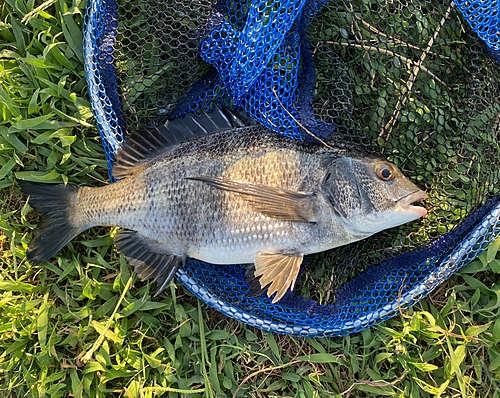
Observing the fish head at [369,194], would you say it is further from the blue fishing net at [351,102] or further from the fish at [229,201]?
the blue fishing net at [351,102]

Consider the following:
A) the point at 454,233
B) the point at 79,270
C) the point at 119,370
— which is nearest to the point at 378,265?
the point at 454,233

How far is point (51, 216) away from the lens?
107 inches

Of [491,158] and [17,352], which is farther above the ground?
[491,158]

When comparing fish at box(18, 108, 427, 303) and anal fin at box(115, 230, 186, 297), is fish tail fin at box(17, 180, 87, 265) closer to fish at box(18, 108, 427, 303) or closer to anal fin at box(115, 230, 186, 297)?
fish at box(18, 108, 427, 303)

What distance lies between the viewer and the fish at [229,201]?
2.42 meters

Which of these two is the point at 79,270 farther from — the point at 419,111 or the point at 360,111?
the point at 419,111

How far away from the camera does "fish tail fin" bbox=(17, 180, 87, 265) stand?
2.73 metres

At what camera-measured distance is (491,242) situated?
8.92 ft

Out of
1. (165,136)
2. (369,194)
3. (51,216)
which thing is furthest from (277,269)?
(51,216)

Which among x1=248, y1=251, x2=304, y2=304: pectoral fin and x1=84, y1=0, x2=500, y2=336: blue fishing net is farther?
x1=84, y1=0, x2=500, y2=336: blue fishing net

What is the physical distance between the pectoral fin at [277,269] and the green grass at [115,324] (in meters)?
0.56

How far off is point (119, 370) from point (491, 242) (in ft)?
9.11

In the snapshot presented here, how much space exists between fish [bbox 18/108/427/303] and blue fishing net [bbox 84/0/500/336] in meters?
0.17

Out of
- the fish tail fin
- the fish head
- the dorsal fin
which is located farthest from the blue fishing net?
the fish tail fin
